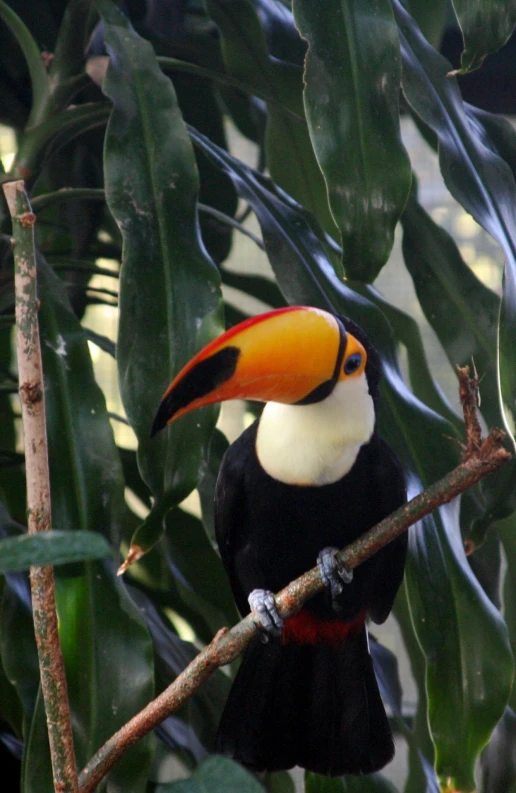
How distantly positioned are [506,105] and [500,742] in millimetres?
1050

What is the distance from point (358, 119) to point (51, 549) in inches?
21.5

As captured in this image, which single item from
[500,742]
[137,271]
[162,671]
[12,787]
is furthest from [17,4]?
[500,742]

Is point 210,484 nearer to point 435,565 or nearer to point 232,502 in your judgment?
point 232,502

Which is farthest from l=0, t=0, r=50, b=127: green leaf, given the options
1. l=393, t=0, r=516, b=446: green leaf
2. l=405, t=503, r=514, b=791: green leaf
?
l=405, t=503, r=514, b=791: green leaf

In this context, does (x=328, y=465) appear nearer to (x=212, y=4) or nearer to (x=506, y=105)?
(x=212, y=4)

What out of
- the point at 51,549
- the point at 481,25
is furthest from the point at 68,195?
the point at 51,549

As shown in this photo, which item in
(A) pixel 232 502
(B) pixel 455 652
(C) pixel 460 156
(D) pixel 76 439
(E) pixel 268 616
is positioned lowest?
(B) pixel 455 652

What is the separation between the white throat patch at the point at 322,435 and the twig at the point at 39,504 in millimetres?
293

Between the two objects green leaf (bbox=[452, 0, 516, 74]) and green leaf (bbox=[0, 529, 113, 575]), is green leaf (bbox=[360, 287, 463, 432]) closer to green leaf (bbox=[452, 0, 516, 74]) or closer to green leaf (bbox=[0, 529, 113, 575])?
green leaf (bbox=[452, 0, 516, 74])

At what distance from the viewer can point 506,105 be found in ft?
4.75

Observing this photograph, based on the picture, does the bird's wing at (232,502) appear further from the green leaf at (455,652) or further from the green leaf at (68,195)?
the green leaf at (68,195)

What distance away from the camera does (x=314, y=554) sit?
2.75 ft

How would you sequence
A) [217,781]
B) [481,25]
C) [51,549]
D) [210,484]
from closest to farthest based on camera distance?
[51,549] < [217,781] < [481,25] < [210,484]

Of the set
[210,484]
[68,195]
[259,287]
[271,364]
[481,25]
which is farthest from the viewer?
[259,287]
